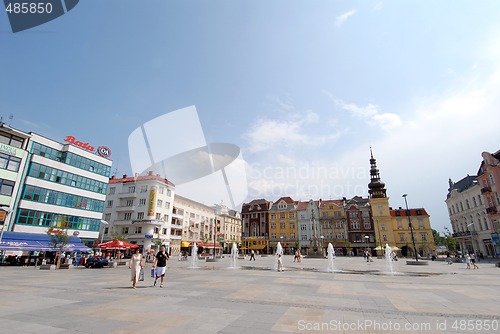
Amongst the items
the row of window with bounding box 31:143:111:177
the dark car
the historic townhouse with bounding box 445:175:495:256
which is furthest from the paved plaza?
the historic townhouse with bounding box 445:175:495:256

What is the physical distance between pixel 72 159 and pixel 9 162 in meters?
8.70

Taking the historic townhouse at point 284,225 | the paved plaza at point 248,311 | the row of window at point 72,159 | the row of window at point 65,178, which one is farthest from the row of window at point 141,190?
the paved plaza at point 248,311

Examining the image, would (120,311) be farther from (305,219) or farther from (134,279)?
(305,219)

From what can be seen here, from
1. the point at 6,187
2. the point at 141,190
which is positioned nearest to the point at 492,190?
the point at 141,190

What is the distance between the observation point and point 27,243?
2902cm

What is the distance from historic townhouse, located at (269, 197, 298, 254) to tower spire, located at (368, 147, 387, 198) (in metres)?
22.6

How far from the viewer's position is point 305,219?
77125 millimetres

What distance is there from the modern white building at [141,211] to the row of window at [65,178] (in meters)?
11.1

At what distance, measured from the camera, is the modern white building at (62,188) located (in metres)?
32.1

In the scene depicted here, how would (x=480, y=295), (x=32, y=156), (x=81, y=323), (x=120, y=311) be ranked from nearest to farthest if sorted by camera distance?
(x=81, y=323), (x=120, y=311), (x=480, y=295), (x=32, y=156)

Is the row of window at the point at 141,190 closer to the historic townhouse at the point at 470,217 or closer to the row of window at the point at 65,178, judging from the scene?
the row of window at the point at 65,178

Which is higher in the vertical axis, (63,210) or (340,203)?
(340,203)

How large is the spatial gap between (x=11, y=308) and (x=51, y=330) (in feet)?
11.6

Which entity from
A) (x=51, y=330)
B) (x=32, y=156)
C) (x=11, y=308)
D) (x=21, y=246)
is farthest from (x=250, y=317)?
(x=32, y=156)
